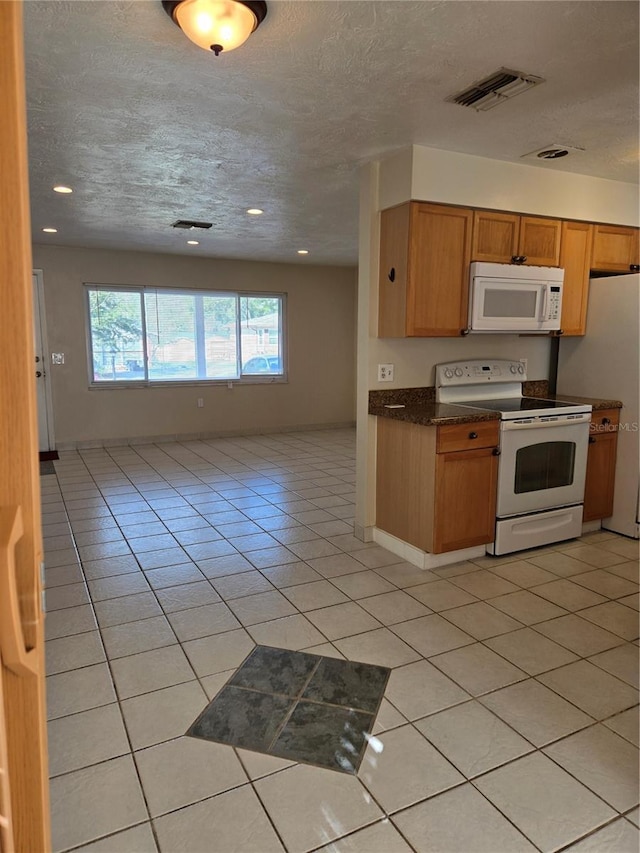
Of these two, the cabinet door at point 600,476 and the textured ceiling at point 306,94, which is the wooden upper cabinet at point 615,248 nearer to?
the textured ceiling at point 306,94

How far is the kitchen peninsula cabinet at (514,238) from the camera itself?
3.36 metres

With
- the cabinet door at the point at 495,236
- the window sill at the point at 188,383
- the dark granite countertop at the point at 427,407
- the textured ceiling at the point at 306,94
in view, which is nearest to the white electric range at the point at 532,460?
the dark granite countertop at the point at 427,407

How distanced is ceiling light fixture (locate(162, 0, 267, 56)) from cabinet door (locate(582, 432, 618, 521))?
10.4 ft

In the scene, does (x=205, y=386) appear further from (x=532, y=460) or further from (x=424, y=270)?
(x=532, y=460)

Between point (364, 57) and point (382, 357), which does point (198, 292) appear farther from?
point (364, 57)

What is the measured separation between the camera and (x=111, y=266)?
657 cm

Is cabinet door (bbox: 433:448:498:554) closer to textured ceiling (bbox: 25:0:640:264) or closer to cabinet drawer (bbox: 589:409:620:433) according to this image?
cabinet drawer (bbox: 589:409:620:433)

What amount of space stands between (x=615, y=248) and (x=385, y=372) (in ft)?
6.53

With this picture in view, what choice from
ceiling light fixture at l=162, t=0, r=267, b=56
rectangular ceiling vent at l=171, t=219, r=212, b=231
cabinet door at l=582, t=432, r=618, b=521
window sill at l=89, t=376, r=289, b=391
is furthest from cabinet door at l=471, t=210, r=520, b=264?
window sill at l=89, t=376, r=289, b=391

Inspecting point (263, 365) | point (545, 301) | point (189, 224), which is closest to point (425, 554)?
point (545, 301)

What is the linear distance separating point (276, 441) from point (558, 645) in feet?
17.2

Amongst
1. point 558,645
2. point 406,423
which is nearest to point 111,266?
point 406,423

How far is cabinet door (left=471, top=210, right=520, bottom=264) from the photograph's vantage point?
11.0 feet

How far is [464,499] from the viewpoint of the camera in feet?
10.5
